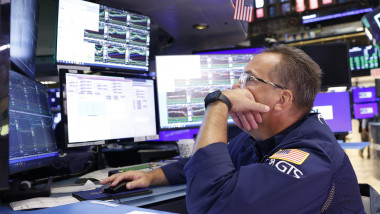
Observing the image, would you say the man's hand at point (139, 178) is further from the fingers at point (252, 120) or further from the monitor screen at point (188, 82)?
the monitor screen at point (188, 82)

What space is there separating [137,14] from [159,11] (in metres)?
0.53

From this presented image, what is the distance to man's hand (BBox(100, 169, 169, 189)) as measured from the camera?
1.23m

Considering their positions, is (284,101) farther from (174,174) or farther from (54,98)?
(54,98)

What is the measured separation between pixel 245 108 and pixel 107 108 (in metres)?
0.93

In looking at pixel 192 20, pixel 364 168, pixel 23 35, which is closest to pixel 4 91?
pixel 23 35

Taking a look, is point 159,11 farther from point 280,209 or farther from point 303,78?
point 280,209

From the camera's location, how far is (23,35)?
145cm

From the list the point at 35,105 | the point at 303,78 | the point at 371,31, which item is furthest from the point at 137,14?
the point at 371,31

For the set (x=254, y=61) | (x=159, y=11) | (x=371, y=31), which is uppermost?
(x=371, y=31)

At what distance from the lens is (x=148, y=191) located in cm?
121

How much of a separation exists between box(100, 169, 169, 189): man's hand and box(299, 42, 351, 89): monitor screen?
1.74m

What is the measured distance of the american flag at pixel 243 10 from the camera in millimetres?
2398

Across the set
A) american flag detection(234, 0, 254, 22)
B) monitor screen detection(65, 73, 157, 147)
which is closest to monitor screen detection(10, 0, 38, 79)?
monitor screen detection(65, 73, 157, 147)

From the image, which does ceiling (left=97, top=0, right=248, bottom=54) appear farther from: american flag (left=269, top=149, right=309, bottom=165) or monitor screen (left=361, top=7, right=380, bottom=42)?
monitor screen (left=361, top=7, right=380, bottom=42)
